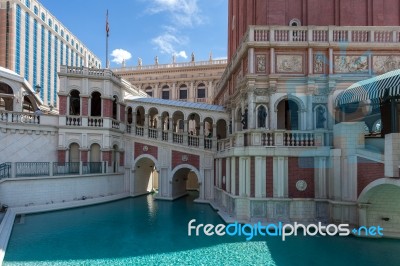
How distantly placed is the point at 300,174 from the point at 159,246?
7393 mm

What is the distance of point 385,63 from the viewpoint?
1429cm

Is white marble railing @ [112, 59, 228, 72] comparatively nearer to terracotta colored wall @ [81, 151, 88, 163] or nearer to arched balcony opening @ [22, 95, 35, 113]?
arched balcony opening @ [22, 95, 35, 113]

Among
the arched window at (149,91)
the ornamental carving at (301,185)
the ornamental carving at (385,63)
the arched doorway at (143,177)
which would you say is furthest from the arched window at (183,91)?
the ornamental carving at (301,185)

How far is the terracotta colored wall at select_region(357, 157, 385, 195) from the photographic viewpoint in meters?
11.0

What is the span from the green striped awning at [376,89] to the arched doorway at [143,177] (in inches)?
591

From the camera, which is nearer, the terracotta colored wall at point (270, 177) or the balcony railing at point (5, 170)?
the terracotta colored wall at point (270, 177)

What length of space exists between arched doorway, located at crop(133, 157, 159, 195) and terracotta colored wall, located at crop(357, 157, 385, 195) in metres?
15.0

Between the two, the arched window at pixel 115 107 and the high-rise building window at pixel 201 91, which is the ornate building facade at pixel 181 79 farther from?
the arched window at pixel 115 107

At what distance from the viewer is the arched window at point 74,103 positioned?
2041 cm

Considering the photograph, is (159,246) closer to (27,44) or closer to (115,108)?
(115,108)

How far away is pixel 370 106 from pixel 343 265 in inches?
396

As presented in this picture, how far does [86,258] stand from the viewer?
922cm

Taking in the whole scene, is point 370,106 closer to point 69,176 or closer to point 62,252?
point 62,252

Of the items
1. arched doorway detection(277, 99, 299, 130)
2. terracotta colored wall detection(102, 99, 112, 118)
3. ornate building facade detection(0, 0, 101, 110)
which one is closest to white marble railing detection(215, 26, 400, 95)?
arched doorway detection(277, 99, 299, 130)
